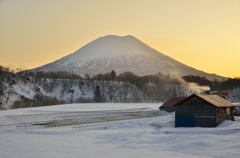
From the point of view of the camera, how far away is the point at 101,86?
132750mm

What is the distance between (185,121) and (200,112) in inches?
84.0

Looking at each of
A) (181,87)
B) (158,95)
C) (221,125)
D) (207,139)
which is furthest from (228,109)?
(181,87)

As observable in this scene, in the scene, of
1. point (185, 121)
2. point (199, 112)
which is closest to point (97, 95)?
point (185, 121)

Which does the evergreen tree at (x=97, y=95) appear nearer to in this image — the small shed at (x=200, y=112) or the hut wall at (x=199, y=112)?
the small shed at (x=200, y=112)

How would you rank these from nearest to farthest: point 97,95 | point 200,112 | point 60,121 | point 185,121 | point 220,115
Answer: point 200,112
point 220,115
point 185,121
point 60,121
point 97,95

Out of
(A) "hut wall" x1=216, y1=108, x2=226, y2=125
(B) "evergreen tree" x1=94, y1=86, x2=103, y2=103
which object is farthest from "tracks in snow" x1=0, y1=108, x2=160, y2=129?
(B) "evergreen tree" x1=94, y1=86, x2=103, y2=103

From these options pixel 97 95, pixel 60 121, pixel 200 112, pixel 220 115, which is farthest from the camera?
pixel 97 95

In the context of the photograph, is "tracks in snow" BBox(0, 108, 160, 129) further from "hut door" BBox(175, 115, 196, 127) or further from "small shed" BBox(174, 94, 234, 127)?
"small shed" BBox(174, 94, 234, 127)

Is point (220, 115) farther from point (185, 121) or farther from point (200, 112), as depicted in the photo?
point (185, 121)


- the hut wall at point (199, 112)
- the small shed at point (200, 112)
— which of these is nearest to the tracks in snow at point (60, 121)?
the small shed at point (200, 112)

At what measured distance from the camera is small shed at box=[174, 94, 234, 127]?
113ft

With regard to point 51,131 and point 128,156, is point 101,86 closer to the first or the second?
point 51,131

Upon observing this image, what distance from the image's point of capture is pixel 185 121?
117ft

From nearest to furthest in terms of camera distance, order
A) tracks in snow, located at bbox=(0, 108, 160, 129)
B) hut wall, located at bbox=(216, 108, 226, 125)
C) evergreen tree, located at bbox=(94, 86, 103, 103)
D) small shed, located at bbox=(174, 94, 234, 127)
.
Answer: small shed, located at bbox=(174, 94, 234, 127) → hut wall, located at bbox=(216, 108, 226, 125) → tracks in snow, located at bbox=(0, 108, 160, 129) → evergreen tree, located at bbox=(94, 86, 103, 103)
